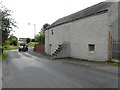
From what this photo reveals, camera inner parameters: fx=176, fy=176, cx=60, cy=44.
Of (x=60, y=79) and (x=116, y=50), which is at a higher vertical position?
(x=116, y=50)

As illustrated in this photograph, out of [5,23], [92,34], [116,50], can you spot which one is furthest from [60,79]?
[5,23]

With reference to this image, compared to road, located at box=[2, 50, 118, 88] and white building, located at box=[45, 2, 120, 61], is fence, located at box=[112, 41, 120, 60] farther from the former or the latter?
road, located at box=[2, 50, 118, 88]

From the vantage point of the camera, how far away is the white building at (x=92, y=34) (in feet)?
56.9

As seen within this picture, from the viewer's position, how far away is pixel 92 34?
19281 mm

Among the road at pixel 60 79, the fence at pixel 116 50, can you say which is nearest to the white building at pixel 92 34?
the fence at pixel 116 50

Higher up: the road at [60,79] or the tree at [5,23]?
the tree at [5,23]

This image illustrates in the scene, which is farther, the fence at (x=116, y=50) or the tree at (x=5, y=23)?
the tree at (x=5, y=23)

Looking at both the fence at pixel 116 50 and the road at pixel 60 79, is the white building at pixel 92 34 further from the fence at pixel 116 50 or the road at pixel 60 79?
the road at pixel 60 79

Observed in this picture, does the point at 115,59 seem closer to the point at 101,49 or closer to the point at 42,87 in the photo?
the point at 101,49

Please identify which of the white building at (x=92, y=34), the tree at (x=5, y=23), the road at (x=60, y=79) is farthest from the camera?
the tree at (x=5, y=23)

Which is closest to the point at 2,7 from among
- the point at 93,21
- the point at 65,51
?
the point at 65,51

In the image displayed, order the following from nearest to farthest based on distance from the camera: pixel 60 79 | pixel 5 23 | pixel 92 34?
1. pixel 60 79
2. pixel 92 34
3. pixel 5 23

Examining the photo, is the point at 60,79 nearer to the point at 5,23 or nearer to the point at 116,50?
the point at 116,50

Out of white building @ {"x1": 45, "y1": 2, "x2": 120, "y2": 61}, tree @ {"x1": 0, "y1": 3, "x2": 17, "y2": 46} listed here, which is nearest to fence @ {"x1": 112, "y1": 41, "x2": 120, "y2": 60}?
white building @ {"x1": 45, "y1": 2, "x2": 120, "y2": 61}
